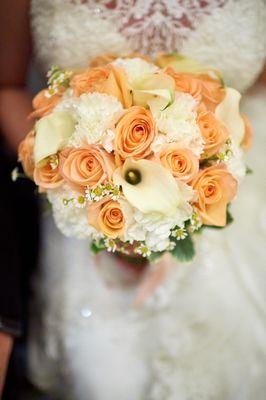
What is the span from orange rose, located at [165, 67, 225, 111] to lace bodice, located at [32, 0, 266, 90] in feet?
0.75

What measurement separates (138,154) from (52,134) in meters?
0.16

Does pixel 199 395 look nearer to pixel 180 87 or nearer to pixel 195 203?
pixel 195 203

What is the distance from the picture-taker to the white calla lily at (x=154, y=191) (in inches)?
26.3

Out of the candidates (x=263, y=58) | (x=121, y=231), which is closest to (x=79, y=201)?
(x=121, y=231)

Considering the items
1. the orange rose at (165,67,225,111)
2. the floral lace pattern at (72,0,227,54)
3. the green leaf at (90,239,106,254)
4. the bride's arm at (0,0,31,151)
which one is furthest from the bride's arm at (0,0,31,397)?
the orange rose at (165,67,225,111)

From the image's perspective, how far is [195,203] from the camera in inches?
28.8

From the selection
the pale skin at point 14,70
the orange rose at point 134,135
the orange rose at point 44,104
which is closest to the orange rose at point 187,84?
the orange rose at point 134,135

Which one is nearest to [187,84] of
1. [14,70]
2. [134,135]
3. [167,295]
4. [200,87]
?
[200,87]

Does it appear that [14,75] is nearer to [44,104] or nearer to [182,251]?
[44,104]

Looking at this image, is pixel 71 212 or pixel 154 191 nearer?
pixel 154 191

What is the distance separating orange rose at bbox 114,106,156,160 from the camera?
0.68 metres

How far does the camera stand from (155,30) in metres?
1.02

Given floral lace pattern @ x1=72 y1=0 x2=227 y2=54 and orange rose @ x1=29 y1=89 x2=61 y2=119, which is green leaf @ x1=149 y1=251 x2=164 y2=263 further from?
floral lace pattern @ x1=72 y1=0 x2=227 y2=54

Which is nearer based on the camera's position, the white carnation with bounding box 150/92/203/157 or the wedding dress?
the white carnation with bounding box 150/92/203/157
